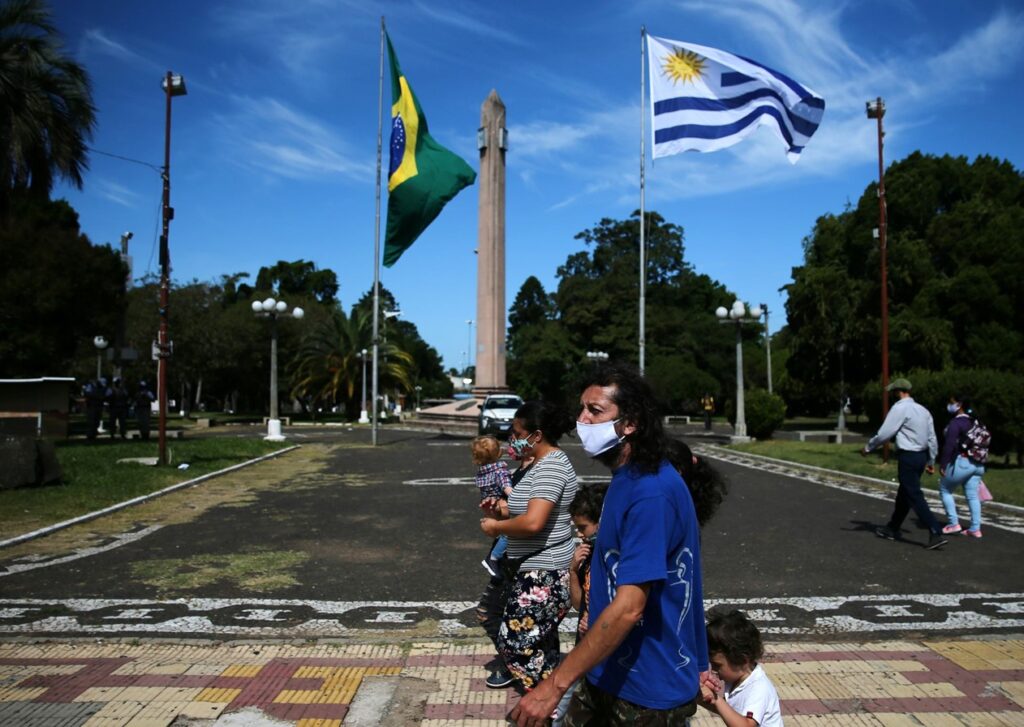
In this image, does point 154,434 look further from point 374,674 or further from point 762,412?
point 374,674

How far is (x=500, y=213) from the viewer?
1426 inches

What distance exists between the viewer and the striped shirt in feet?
13.3

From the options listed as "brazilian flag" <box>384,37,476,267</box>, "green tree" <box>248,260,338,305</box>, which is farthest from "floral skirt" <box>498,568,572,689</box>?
"green tree" <box>248,260,338,305</box>

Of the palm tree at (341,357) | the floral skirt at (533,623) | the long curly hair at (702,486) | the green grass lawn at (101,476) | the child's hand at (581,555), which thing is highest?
the palm tree at (341,357)

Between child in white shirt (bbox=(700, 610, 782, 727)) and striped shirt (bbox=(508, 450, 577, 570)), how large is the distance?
1187mm

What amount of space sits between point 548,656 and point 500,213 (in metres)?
33.2

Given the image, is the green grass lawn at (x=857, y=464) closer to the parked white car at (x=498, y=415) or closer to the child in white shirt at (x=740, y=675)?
the parked white car at (x=498, y=415)

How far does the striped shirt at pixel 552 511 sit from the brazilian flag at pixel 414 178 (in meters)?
18.7

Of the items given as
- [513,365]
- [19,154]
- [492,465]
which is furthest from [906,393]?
[513,365]

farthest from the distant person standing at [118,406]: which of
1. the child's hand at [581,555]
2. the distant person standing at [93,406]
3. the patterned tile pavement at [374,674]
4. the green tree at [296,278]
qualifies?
the green tree at [296,278]

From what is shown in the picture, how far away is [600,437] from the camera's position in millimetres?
2664

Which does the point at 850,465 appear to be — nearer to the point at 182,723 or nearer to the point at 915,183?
the point at 182,723

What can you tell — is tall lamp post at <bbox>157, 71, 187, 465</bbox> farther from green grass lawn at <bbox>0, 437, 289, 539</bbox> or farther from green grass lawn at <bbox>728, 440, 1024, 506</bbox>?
green grass lawn at <bbox>728, 440, 1024, 506</bbox>

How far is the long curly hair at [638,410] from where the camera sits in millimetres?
2500
